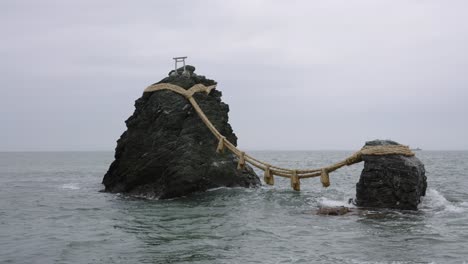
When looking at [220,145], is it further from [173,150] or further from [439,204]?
[439,204]

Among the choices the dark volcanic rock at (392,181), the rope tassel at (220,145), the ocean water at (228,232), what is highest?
the rope tassel at (220,145)

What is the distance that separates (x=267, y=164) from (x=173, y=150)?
13.3 feet

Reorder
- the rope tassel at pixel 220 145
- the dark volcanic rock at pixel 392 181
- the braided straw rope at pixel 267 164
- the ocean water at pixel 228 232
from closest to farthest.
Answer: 1. the ocean water at pixel 228 232
2. the dark volcanic rock at pixel 392 181
3. the braided straw rope at pixel 267 164
4. the rope tassel at pixel 220 145

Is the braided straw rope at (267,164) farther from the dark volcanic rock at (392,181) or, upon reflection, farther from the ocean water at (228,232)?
the ocean water at (228,232)

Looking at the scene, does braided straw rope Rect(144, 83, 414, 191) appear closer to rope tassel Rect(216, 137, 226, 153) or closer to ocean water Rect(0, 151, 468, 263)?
rope tassel Rect(216, 137, 226, 153)

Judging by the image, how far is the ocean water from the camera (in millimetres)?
10430

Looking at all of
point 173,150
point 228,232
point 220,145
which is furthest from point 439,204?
point 173,150

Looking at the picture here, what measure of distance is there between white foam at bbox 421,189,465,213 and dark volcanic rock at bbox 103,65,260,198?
710 centimetres

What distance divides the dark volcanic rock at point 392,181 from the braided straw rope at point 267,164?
23 centimetres

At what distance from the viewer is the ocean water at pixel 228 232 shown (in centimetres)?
1043

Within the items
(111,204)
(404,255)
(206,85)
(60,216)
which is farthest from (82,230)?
(206,85)

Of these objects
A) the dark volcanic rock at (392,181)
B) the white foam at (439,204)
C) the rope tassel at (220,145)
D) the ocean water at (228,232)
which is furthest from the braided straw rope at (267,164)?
Result: the white foam at (439,204)

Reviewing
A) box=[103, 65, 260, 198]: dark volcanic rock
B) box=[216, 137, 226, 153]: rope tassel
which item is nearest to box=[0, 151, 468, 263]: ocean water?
box=[103, 65, 260, 198]: dark volcanic rock

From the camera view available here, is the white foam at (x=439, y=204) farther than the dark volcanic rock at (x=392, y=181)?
Yes
